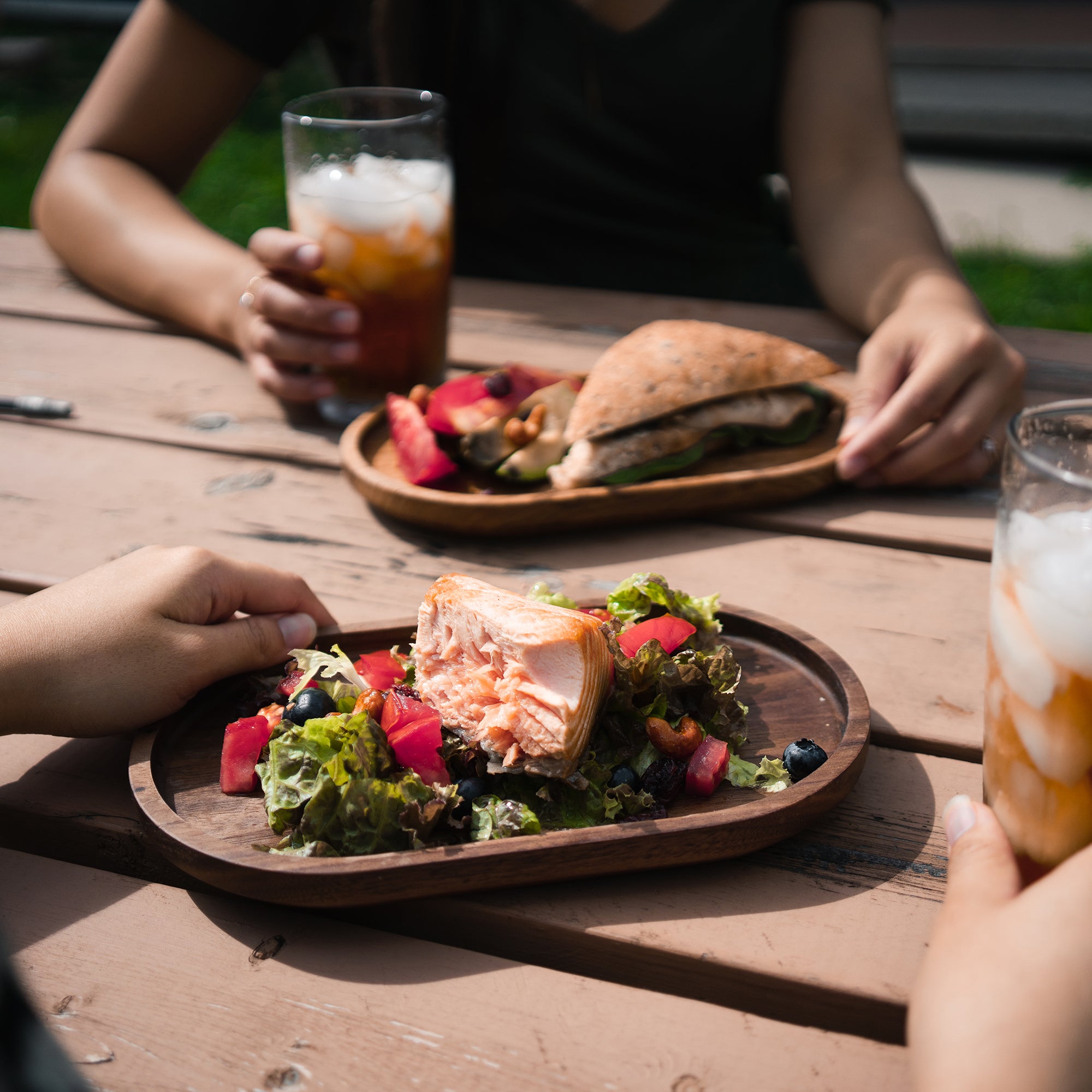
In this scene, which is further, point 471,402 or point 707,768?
point 471,402

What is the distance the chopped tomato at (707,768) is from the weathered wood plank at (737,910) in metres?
0.08

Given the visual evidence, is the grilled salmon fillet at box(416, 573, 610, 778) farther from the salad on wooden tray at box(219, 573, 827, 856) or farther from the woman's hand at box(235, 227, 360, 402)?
the woman's hand at box(235, 227, 360, 402)

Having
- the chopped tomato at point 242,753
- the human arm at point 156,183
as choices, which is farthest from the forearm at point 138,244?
the chopped tomato at point 242,753

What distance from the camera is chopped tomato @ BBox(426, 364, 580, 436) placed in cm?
175

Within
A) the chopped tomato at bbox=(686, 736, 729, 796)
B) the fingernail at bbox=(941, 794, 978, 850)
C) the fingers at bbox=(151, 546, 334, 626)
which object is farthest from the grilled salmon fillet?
the fingernail at bbox=(941, 794, 978, 850)

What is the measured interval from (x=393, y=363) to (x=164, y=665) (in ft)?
3.21

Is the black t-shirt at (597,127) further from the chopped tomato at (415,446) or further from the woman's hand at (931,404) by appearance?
the woman's hand at (931,404)

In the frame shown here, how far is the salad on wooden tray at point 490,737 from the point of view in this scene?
3.18ft

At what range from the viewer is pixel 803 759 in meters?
1.06

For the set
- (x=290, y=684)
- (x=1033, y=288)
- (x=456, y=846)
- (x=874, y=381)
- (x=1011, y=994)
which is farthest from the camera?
(x=1033, y=288)

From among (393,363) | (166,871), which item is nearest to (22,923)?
(166,871)

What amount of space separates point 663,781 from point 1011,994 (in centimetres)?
39

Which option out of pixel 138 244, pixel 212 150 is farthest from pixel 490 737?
pixel 212 150

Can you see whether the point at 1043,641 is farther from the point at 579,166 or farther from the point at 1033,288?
the point at 1033,288
